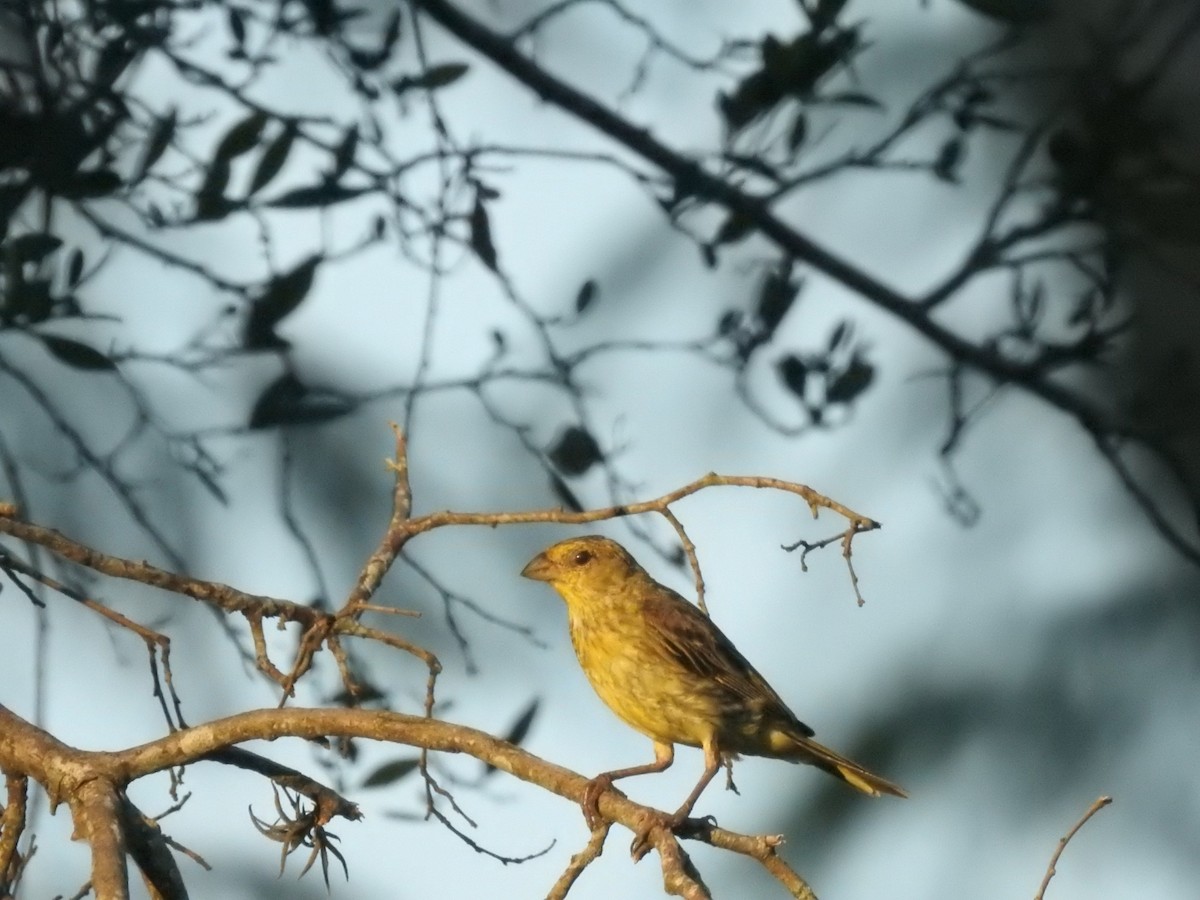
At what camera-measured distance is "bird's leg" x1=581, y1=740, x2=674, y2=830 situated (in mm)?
2592

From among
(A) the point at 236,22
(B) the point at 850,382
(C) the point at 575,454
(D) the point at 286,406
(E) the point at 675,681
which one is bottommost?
(E) the point at 675,681

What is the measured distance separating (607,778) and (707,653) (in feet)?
3.04

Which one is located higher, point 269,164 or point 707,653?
point 269,164

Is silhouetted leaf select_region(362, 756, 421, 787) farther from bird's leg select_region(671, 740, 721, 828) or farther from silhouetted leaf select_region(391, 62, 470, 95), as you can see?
silhouetted leaf select_region(391, 62, 470, 95)

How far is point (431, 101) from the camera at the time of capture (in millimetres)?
4266

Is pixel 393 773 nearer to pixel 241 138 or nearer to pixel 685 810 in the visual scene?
pixel 685 810

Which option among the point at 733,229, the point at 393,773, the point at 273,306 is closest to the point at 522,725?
the point at 393,773

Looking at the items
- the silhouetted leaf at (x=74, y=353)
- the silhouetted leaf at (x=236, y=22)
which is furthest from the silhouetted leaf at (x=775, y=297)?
the silhouetted leaf at (x=74, y=353)

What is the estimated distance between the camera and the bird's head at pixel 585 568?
4.44m

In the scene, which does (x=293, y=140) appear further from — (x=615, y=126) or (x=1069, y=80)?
(x=1069, y=80)

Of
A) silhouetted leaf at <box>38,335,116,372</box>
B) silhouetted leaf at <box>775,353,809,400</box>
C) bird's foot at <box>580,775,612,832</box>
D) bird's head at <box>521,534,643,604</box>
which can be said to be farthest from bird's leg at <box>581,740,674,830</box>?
silhouetted leaf at <box>38,335,116,372</box>

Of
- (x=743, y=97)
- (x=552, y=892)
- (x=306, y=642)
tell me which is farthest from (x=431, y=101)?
(x=552, y=892)

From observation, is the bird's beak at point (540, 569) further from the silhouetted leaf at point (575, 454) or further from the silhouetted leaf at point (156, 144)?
the silhouetted leaf at point (156, 144)

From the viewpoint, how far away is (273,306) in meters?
4.00
